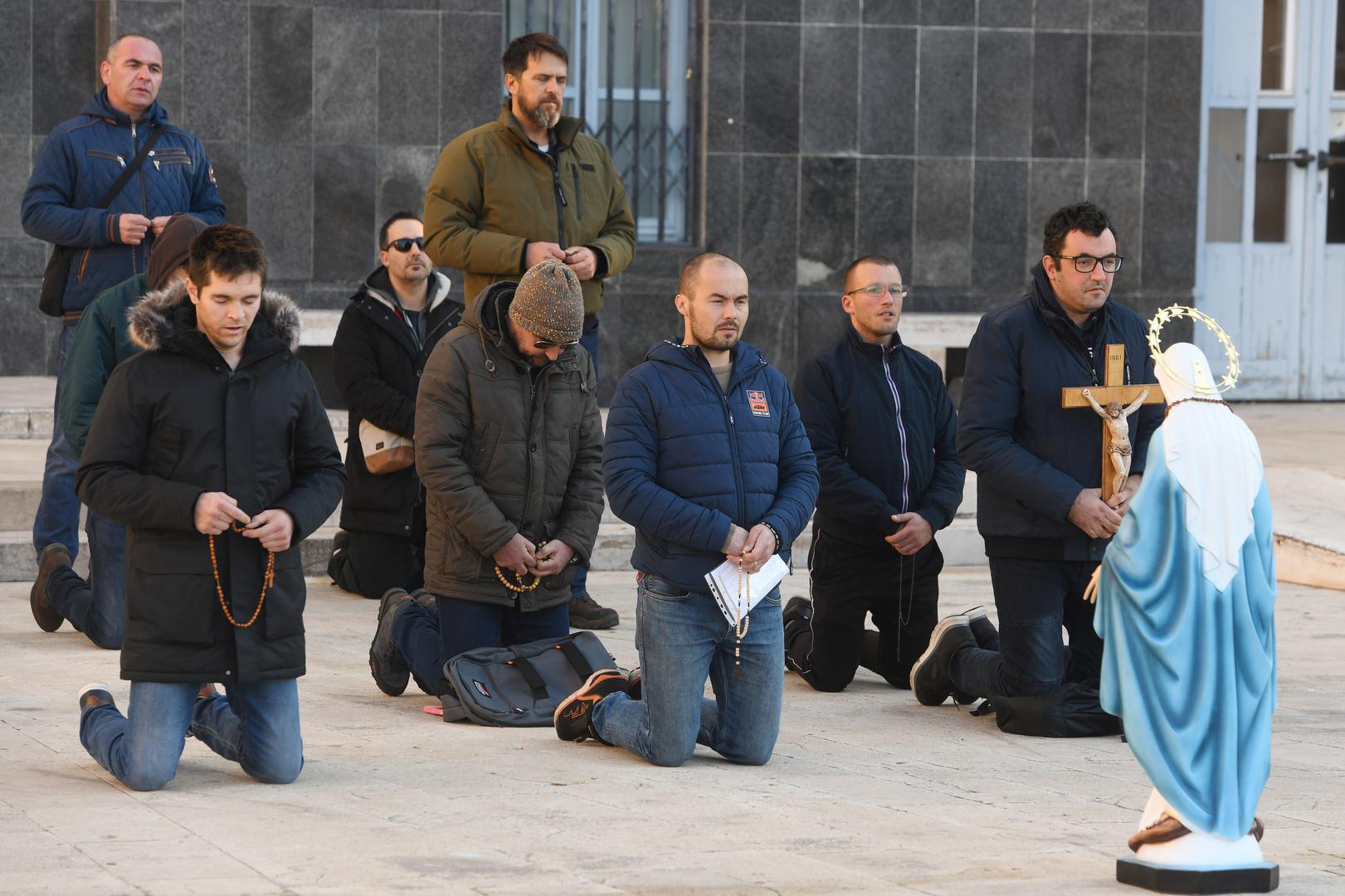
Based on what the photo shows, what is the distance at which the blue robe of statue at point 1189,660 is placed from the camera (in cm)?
497

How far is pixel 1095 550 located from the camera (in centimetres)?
710

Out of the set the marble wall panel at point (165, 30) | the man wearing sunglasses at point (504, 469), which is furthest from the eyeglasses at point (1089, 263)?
the marble wall panel at point (165, 30)

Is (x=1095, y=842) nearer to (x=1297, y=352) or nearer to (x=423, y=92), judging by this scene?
(x=423, y=92)

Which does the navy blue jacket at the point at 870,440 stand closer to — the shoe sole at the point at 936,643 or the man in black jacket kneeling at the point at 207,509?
the shoe sole at the point at 936,643

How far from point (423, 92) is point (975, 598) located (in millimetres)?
6134

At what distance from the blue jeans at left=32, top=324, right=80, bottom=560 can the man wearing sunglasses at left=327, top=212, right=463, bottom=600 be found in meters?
1.34

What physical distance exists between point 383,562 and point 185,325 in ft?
13.0

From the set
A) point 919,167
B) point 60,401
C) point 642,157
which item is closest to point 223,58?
point 642,157

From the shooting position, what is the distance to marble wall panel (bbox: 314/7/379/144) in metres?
14.2

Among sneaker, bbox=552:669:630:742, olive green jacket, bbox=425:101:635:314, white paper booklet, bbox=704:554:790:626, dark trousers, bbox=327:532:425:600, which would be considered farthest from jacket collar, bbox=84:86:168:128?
white paper booklet, bbox=704:554:790:626

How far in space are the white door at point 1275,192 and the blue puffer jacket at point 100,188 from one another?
957 centimetres

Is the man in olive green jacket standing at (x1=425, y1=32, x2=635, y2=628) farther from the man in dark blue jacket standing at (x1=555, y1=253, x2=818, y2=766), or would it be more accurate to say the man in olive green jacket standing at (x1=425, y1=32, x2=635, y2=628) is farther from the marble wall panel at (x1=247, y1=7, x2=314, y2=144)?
the marble wall panel at (x1=247, y1=7, x2=314, y2=144)

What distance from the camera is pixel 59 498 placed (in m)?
8.66

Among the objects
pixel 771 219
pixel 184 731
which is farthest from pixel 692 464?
pixel 771 219
